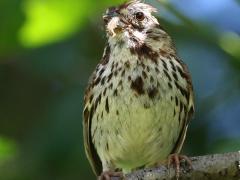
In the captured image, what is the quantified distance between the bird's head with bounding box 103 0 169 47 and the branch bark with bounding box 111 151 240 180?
98 cm

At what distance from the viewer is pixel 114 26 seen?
14.6ft

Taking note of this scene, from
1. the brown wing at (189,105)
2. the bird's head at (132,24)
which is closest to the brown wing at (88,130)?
the bird's head at (132,24)

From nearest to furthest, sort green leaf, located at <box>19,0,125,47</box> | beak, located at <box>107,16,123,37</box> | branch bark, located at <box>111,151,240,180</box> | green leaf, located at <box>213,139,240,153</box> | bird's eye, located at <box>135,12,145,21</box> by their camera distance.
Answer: branch bark, located at <box>111,151,240,180</box>, green leaf, located at <box>213,139,240,153</box>, green leaf, located at <box>19,0,125,47</box>, beak, located at <box>107,16,123,37</box>, bird's eye, located at <box>135,12,145,21</box>

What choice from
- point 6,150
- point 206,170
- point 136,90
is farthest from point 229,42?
point 6,150

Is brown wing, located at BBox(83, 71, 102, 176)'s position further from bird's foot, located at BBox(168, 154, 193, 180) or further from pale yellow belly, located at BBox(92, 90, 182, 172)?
bird's foot, located at BBox(168, 154, 193, 180)

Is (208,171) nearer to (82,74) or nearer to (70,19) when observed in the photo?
(70,19)

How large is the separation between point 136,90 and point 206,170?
100 centimetres

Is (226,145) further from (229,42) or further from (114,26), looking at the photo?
(114,26)


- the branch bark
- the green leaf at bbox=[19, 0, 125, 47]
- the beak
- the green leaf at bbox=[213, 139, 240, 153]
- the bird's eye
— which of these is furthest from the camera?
the bird's eye

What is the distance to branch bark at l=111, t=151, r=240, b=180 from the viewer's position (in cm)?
354

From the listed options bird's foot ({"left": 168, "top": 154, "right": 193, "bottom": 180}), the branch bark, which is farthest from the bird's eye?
the branch bark

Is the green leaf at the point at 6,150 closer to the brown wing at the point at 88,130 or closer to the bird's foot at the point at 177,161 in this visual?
the brown wing at the point at 88,130

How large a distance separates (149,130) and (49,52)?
27.2 inches

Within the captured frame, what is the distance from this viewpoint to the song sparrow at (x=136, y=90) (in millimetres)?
4496
